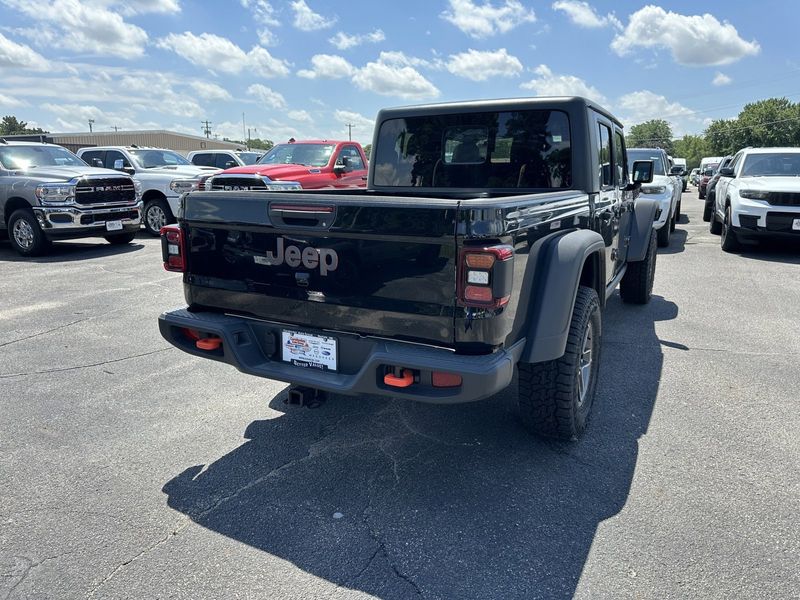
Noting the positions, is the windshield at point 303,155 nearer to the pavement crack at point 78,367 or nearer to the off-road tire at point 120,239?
the off-road tire at point 120,239

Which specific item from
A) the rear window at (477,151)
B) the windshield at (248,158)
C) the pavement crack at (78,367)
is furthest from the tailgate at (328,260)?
the windshield at (248,158)

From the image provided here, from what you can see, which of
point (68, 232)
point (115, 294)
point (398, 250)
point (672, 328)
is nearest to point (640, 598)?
point (398, 250)

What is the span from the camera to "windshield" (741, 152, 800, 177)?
1016 cm

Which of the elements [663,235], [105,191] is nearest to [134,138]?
[105,191]

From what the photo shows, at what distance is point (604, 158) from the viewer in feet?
14.5

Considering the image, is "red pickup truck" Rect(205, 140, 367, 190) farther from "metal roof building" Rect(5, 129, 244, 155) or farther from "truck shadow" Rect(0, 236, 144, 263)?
"metal roof building" Rect(5, 129, 244, 155)

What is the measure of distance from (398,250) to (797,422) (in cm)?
290

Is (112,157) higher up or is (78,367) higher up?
(112,157)

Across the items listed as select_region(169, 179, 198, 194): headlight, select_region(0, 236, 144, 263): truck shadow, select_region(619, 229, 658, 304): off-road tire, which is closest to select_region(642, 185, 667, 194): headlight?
select_region(619, 229, 658, 304): off-road tire

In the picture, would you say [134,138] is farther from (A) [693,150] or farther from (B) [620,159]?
(A) [693,150]

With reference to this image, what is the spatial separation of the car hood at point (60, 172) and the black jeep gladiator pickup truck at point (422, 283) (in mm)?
7972

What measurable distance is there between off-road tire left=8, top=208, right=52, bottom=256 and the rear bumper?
8.03 m

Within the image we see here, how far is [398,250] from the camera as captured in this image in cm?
262

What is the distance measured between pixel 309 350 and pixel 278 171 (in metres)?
8.87
